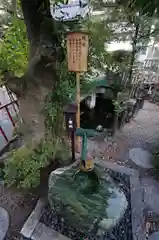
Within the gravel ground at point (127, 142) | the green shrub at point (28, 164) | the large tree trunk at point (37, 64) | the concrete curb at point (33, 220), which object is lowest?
the gravel ground at point (127, 142)

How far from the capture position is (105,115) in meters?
5.76

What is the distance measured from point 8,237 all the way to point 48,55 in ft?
8.47

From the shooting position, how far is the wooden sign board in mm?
2721

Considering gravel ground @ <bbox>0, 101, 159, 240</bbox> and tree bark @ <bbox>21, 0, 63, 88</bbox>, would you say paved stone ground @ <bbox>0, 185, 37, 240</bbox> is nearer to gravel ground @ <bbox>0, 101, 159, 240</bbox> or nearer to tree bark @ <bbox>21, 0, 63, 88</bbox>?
gravel ground @ <bbox>0, 101, 159, 240</bbox>

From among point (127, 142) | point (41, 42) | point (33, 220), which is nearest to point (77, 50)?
point (41, 42)

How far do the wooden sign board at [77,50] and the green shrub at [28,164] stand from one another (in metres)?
1.34

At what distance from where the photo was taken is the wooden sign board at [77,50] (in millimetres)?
2721

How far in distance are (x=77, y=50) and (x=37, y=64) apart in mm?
648

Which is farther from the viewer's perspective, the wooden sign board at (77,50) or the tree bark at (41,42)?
the wooden sign board at (77,50)

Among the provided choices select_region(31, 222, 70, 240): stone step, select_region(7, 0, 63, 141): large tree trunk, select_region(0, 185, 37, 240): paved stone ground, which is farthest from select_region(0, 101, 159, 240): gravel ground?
select_region(7, 0, 63, 141): large tree trunk

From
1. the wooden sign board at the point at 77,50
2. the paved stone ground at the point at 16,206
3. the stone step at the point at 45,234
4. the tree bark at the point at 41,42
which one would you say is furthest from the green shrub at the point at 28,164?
the wooden sign board at the point at 77,50

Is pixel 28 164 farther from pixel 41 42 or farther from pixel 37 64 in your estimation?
pixel 41 42

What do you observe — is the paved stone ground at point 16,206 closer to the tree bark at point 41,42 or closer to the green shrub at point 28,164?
the green shrub at point 28,164

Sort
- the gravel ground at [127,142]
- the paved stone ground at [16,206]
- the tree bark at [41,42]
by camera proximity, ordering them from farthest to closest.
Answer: the gravel ground at [127,142]
the paved stone ground at [16,206]
the tree bark at [41,42]
